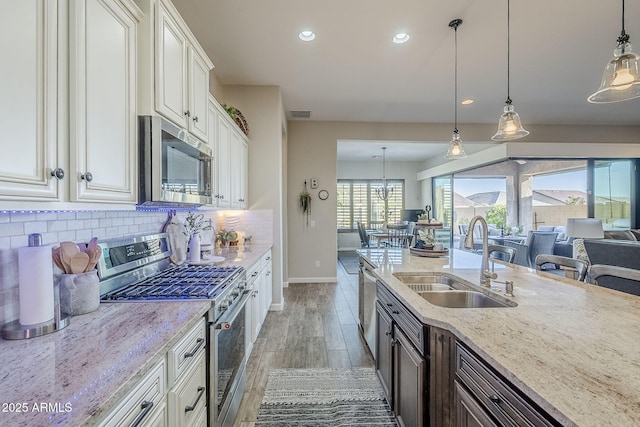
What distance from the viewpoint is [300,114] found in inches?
200

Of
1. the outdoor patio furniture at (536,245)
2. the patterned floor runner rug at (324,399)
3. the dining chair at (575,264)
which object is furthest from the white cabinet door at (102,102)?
the outdoor patio furniture at (536,245)

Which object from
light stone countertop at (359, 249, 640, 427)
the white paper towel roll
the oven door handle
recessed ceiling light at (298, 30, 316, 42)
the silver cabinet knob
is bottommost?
the oven door handle

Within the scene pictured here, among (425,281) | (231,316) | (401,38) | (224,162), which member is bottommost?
(231,316)

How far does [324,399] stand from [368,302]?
90cm

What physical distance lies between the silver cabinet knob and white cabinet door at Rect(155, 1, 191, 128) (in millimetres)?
657

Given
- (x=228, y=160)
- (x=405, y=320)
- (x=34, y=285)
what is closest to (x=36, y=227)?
(x=34, y=285)

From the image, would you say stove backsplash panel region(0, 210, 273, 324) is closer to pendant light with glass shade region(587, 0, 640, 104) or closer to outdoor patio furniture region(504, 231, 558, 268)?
pendant light with glass shade region(587, 0, 640, 104)

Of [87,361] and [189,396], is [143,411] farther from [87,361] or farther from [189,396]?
[189,396]

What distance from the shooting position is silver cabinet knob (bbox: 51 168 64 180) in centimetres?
96

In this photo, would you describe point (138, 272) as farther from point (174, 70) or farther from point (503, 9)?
point (503, 9)

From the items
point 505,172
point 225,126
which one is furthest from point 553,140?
point 225,126

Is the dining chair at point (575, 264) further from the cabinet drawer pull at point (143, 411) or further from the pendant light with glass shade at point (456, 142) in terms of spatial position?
the cabinet drawer pull at point (143, 411)

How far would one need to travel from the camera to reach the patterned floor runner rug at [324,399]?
6.27ft

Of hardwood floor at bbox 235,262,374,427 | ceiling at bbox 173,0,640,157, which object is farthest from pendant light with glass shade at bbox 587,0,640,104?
hardwood floor at bbox 235,262,374,427
